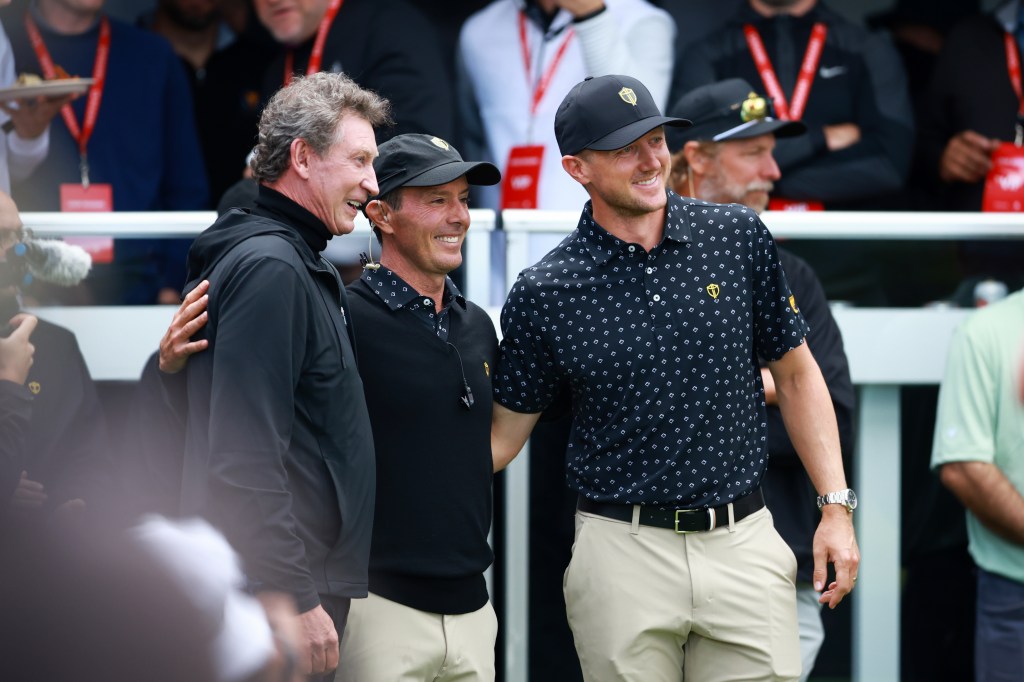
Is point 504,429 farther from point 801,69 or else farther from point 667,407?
point 801,69

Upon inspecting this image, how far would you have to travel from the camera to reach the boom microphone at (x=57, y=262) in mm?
3982

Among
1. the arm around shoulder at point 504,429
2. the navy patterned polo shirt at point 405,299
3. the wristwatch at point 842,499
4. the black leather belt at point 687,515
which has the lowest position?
the black leather belt at point 687,515

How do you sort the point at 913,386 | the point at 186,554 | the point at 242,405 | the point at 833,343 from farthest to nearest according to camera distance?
1. the point at 913,386
2. the point at 833,343
3. the point at 242,405
4. the point at 186,554

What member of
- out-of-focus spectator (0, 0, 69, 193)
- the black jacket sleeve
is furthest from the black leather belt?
out-of-focus spectator (0, 0, 69, 193)

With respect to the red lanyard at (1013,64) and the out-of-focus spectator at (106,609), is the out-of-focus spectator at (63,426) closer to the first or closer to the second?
the out-of-focus spectator at (106,609)

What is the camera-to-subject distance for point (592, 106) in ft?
10.8

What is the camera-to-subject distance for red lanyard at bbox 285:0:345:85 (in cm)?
491

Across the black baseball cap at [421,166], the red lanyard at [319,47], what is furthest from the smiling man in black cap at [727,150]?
the red lanyard at [319,47]

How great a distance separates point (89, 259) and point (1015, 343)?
281cm

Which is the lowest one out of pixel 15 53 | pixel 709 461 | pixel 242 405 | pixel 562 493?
pixel 562 493

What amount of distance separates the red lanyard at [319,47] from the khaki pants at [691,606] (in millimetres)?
2372

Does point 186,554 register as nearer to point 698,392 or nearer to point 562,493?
point 698,392

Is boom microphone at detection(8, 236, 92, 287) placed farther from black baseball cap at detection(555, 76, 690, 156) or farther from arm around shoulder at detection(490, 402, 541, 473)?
black baseball cap at detection(555, 76, 690, 156)

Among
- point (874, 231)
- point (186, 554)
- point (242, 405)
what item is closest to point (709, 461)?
point (242, 405)
